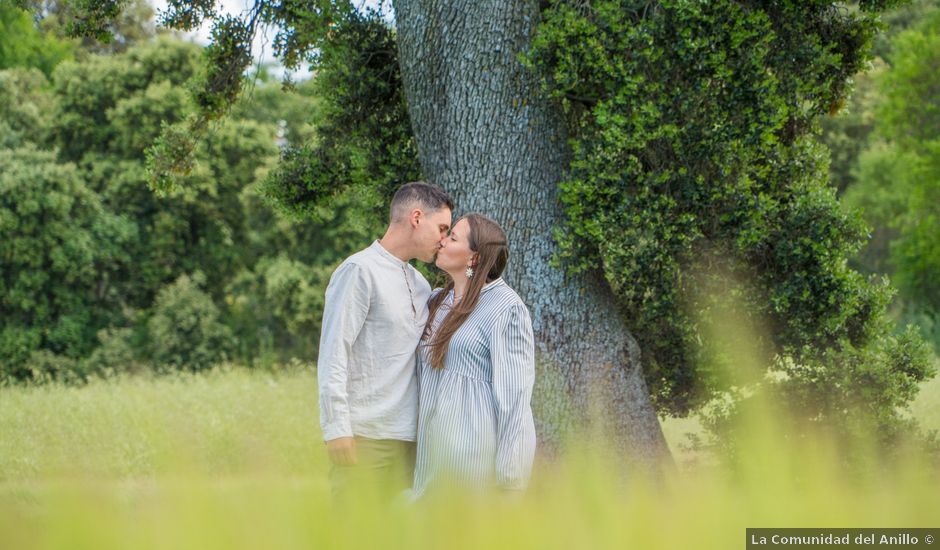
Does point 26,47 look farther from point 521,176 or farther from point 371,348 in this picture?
point 371,348

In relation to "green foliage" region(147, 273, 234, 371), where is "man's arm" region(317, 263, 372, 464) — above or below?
below

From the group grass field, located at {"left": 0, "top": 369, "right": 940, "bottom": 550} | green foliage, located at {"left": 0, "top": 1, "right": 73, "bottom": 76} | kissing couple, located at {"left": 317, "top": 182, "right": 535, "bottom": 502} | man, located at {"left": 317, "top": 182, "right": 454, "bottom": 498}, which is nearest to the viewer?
grass field, located at {"left": 0, "top": 369, "right": 940, "bottom": 550}

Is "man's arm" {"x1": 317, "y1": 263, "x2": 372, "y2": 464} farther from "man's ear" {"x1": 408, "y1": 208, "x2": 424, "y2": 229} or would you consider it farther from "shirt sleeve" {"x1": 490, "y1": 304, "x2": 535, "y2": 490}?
"shirt sleeve" {"x1": 490, "y1": 304, "x2": 535, "y2": 490}

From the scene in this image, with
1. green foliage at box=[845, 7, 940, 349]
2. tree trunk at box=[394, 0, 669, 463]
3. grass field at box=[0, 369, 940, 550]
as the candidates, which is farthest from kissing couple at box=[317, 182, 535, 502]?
green foliage at box=[845, 7, 940, 349]

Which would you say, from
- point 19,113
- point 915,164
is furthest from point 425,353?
point 19,113

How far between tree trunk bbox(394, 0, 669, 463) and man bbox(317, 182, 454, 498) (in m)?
2.36

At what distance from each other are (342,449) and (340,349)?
0.47 meters

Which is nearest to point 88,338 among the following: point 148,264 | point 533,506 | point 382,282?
point 148,264

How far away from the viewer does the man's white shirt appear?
458 cm

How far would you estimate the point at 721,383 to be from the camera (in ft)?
26.4

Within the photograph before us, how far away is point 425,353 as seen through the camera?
4.73 metres

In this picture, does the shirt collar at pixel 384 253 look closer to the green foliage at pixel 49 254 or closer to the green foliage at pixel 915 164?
the green foliage at pixel 49 254

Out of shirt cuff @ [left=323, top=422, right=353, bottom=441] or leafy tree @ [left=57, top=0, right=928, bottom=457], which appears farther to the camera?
leafy tree @ [left=57, top=0, right=928, bottom=457]

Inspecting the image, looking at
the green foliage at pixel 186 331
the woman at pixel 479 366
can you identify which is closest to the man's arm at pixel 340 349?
the woman at pixel 479 366
